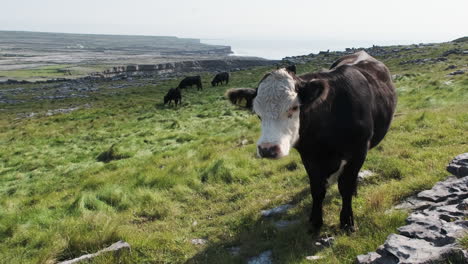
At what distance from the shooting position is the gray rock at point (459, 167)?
5781mm

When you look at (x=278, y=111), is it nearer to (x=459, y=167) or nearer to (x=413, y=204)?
(x=413, y=204)

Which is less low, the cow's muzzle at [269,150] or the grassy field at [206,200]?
the cow's muzzle at [269,150]

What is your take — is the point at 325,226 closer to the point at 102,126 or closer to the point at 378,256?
the point at 378,256

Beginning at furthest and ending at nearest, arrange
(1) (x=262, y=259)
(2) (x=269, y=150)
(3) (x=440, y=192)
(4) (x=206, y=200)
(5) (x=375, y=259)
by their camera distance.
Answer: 1. (4) (x=206, y=200)
2. (3) (x=440, y=192)
3. (1) (x=262, y=259)
4. (2) (x=269, y=150)
5. (5) (x=375, y=259)

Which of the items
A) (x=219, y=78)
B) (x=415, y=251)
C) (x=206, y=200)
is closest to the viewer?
(x=415, y=251)

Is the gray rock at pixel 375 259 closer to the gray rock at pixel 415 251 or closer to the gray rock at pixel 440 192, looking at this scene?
the gray rock at pixel 415 251

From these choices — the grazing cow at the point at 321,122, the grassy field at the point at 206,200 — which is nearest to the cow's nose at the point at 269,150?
the grazing cow at the point at 321,122

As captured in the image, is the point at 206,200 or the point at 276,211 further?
the point at 206,200

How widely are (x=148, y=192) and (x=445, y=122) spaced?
873cm

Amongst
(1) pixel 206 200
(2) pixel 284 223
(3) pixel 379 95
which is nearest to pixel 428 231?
(2) pixel 284 223

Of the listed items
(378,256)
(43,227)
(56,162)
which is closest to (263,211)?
(378,256)

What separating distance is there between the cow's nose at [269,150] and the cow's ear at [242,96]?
1.23 m

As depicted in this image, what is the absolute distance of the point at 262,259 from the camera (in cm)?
516

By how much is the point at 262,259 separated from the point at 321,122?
7.01 feet
